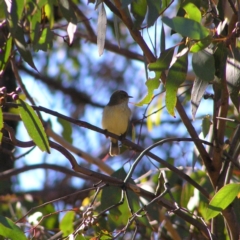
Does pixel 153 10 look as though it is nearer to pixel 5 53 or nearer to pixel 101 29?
pixel 101 29

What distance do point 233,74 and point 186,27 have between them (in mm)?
393

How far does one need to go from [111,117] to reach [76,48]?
10.0 ft

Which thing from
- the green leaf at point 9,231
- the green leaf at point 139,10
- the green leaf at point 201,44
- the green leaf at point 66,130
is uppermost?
the green leaf at point 66,130

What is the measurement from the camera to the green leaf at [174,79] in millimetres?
2531

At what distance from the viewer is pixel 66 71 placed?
809 cm

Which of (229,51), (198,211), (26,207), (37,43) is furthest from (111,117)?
(229,51)

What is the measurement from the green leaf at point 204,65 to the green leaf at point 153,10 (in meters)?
0.23

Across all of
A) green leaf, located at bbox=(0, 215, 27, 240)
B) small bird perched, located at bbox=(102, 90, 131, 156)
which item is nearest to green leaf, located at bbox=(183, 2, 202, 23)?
green leaf, located at bbox=(0, 215, 27, 240)

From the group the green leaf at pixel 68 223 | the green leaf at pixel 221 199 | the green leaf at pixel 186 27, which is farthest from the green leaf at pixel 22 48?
the green leaf at pixel 68 223

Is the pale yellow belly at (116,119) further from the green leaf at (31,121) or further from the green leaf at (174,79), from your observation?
the green leaf at (31,121)

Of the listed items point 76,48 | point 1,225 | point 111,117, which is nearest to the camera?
point 1,225

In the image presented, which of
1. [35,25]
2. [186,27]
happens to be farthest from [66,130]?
[186,27]

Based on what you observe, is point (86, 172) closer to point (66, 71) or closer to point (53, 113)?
point (53, 113)

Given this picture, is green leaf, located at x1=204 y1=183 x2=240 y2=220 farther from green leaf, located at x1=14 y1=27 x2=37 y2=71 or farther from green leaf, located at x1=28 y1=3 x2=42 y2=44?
green leaf, located at x1=28 y1=3 x2=42 y2=44
